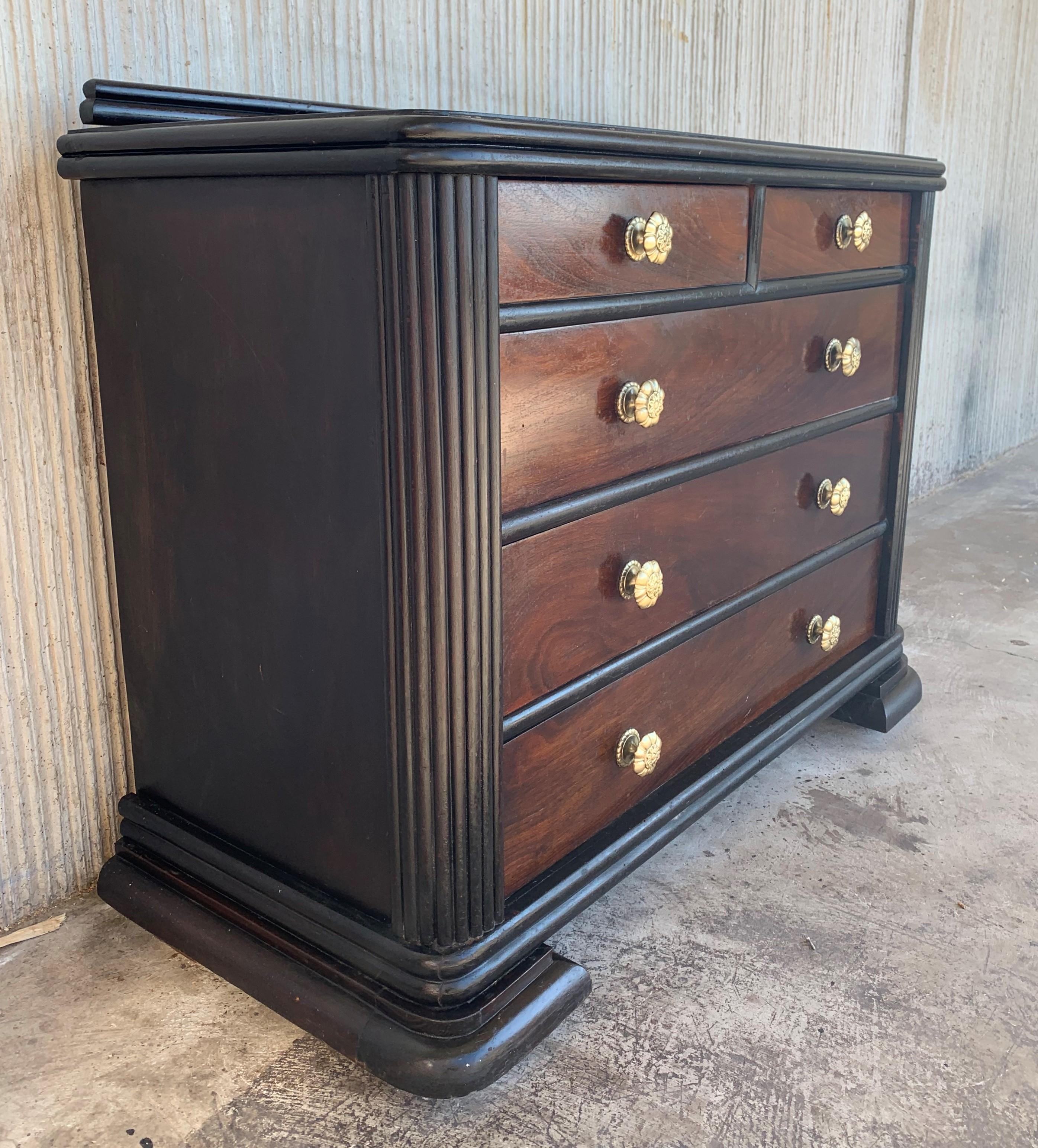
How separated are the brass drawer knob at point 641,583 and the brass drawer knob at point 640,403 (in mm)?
169

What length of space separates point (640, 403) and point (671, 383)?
0.33 feet

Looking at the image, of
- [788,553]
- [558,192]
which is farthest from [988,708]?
[558,192]

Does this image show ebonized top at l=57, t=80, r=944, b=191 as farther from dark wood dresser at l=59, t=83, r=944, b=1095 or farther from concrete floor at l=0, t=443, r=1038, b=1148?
concrete floor at l=0, t=443, r=1038, b=1148

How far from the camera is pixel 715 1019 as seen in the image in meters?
1.31

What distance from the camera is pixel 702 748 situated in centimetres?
158

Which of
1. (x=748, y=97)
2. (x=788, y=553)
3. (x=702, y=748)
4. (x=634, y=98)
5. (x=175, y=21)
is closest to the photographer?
(x=175, y=21)

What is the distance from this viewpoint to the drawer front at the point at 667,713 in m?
1.26

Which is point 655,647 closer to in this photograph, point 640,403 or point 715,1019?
point 640,403

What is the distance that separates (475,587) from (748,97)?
193cm

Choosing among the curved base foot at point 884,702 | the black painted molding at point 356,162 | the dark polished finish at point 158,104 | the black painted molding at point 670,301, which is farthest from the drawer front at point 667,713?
the dark polished finish at point 158,104

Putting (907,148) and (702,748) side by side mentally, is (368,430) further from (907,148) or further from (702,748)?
(907,148)

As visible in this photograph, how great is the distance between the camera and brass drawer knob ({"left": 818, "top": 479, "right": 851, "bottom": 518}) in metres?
1.73

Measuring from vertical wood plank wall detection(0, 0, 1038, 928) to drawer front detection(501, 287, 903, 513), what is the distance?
24.9 inches

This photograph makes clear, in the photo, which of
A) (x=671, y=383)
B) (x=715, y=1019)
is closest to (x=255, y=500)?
(x=671, y=383)
